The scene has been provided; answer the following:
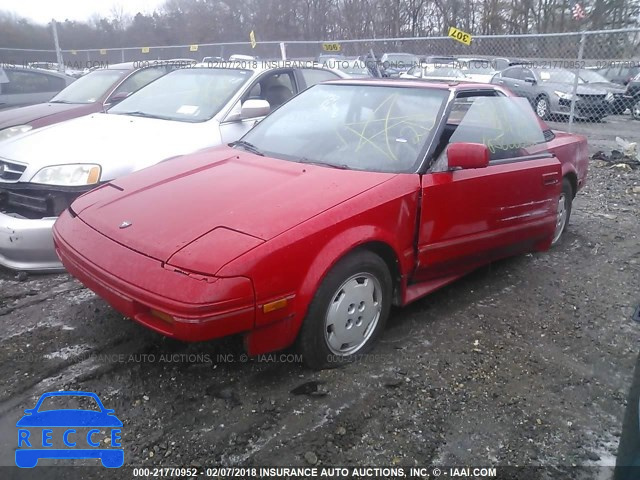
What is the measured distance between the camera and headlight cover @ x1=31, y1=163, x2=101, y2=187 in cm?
398

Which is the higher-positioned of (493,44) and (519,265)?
(493,44)

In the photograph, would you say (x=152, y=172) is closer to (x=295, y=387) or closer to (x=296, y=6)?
(x=295, y=387)

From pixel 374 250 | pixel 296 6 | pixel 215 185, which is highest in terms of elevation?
pixel 296 6

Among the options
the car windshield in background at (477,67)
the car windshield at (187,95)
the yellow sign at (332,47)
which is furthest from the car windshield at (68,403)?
the car windshield in background at (477,67)

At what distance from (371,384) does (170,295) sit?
46.8 inches

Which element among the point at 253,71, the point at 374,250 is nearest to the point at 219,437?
the point at 374,250

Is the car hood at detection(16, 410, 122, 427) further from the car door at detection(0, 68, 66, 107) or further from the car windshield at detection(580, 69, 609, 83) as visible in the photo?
the car windshield at detection(580, 69, 609, 83)

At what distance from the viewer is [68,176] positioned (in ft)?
13.1

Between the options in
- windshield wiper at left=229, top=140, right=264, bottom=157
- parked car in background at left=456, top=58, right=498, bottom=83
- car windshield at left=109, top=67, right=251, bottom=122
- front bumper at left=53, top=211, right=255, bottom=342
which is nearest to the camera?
front bumper at left=53, top=211, right=255, bottom=342

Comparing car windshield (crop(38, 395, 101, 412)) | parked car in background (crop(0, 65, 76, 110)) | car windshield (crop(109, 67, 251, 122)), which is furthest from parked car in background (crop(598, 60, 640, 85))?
car windshield (crop(38, 395, 101, 412))

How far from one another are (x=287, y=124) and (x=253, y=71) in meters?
1.94

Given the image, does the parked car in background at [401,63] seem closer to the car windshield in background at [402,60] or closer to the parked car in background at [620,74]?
the car windshield in background at [402,60]

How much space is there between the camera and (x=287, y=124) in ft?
12.7

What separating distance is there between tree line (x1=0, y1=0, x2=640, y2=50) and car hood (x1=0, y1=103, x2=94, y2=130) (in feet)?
68.4
